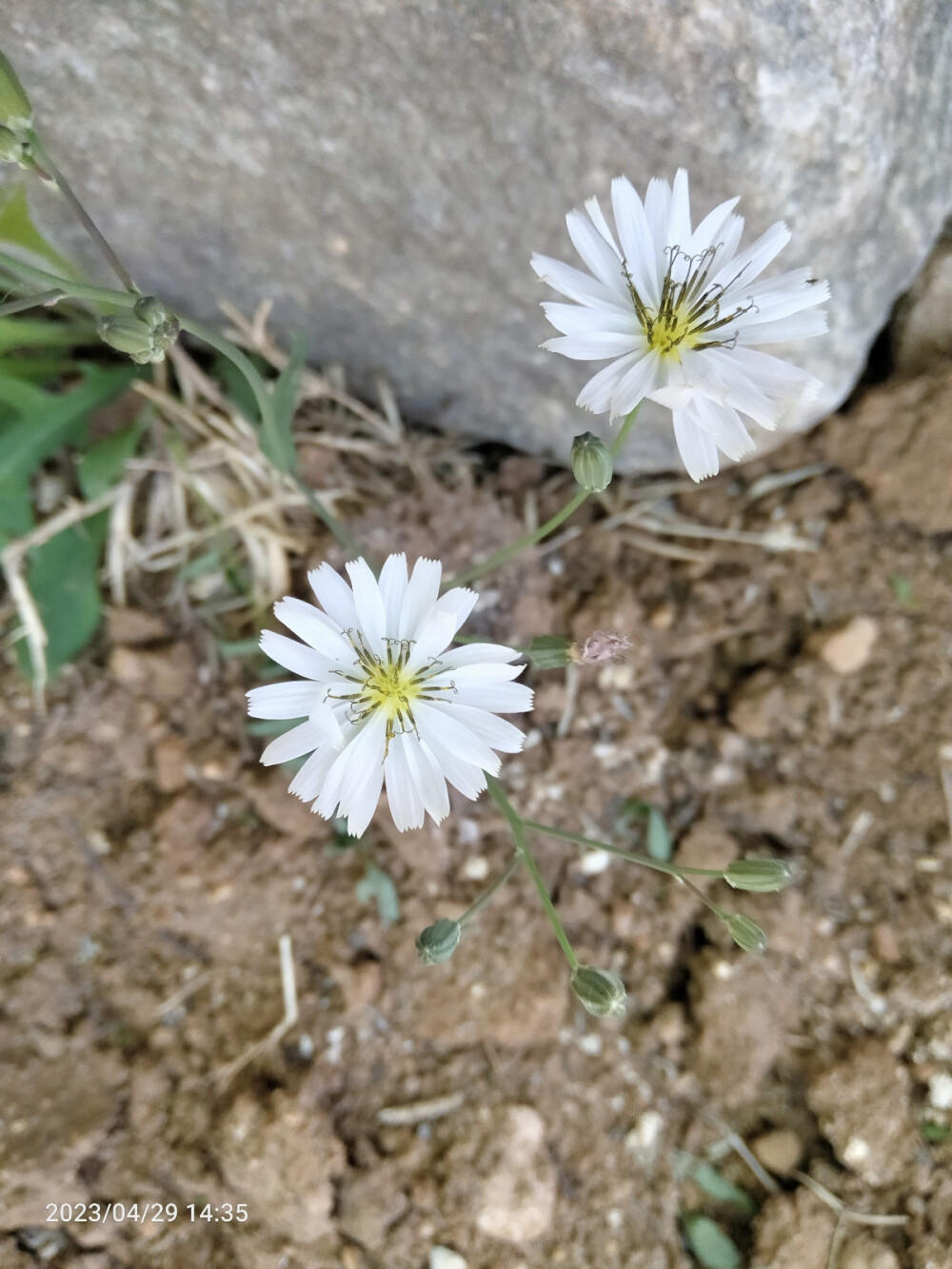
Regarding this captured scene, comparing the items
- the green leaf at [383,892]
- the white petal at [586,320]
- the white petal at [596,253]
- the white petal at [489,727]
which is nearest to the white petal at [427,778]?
the white petal at [489,727]

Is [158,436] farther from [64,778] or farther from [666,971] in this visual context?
[666,971]

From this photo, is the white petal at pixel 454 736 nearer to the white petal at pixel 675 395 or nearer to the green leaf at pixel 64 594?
the white petal at pixel 675 395

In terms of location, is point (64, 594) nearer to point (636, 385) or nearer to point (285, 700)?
point (285, 700)

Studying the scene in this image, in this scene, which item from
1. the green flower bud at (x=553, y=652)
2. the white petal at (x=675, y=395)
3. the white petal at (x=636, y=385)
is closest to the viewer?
the white petal at (x=675, y=395)

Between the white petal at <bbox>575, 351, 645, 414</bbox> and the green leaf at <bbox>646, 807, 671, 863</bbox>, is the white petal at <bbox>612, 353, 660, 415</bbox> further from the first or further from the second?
the green leaf at <bbox>646, 807, 671, 863</bbox>

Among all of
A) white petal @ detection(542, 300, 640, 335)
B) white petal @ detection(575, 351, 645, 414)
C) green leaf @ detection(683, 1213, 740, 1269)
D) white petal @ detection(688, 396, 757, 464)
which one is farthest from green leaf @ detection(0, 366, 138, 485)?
green leaf @ detection(683, 1213, 740, 1269)

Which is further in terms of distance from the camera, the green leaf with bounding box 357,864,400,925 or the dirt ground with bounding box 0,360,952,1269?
the green leaf with bounding box 357,864,400,925
